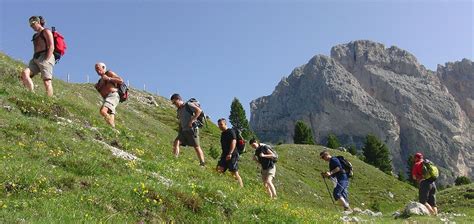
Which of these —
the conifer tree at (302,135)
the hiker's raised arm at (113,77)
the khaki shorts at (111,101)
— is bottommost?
Answer: the khaki shorts at (111,101)

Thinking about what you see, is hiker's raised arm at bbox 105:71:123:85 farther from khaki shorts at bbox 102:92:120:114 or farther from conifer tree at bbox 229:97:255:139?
conifer tree at bbox 229:97:255:139

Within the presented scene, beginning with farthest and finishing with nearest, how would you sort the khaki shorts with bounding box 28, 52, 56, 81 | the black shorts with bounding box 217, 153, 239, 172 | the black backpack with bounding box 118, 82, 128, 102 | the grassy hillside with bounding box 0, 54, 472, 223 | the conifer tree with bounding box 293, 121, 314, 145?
the conifer tree with bounding box 293, 121, 314, 145 → the black backpack with bounding box 118, 82, 128, 102 → the black shorts with bounding box 217, 153, 239, 172 → the khaki shorts with bounding box 28, 52, 56, 81 → the grassy hillside with bounding box 0, 54, 472, 223

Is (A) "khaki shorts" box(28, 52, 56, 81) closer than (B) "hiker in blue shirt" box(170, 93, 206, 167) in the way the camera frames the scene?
Yes

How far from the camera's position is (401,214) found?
19.9 m

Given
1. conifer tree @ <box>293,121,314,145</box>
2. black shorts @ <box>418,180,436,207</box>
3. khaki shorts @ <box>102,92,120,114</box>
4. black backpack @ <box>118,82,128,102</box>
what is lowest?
black shorts @ <box>418,180,436,207</box>

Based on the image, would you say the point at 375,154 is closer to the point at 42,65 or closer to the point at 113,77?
the point at 113,77

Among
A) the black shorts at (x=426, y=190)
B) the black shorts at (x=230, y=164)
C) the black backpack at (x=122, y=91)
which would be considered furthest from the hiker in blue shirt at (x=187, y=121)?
the black shorts at (x=426, y=190)

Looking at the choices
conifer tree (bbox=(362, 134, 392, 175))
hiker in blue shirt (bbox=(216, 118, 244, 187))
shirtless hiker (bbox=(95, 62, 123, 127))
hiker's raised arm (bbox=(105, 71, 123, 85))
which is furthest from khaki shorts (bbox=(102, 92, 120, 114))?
conifer tree (bbox=(362, 134, 392, 175))

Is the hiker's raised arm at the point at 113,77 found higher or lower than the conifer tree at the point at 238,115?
lower

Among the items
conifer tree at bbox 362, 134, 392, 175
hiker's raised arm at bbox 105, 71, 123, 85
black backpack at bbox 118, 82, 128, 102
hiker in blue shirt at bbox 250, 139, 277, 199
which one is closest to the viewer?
hiker's raised arm at bbox 105, 71, 123, 85

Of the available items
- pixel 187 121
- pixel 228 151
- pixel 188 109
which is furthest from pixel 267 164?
pixel 188 109

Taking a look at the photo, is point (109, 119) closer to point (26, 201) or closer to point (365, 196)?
point (26, 201)

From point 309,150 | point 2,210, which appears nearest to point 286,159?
point 309,150

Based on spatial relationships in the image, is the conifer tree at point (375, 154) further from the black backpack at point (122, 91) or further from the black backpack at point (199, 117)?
the black backpack at point (122, 91)
